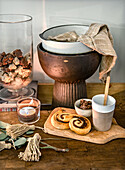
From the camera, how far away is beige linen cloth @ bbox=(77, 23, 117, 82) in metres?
0.95

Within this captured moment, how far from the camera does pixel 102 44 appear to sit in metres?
0.97

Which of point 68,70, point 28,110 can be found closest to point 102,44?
point 68,70

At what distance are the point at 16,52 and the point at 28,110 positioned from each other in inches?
9.8

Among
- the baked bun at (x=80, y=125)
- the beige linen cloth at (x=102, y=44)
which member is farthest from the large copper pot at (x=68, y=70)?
the baked bun at (x=80, y=125)

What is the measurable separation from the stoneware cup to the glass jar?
0.34m

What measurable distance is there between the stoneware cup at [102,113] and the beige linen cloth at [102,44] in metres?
0.13

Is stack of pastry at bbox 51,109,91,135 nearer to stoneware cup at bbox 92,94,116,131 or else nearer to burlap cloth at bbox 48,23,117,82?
stoneware cup at bbox 92,94,116,131

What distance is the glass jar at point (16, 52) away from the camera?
1037mm

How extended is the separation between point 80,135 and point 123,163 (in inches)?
7.2

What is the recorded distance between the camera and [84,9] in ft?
4.00

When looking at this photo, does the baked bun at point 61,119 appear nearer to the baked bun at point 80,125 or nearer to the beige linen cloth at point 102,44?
the baked bun at point 80,125

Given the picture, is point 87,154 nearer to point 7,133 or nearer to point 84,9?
point 7,133

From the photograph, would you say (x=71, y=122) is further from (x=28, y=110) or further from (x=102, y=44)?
(x=102, y=44)

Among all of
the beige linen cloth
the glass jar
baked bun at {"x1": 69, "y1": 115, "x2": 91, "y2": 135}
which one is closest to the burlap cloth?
the beige linen cloth
